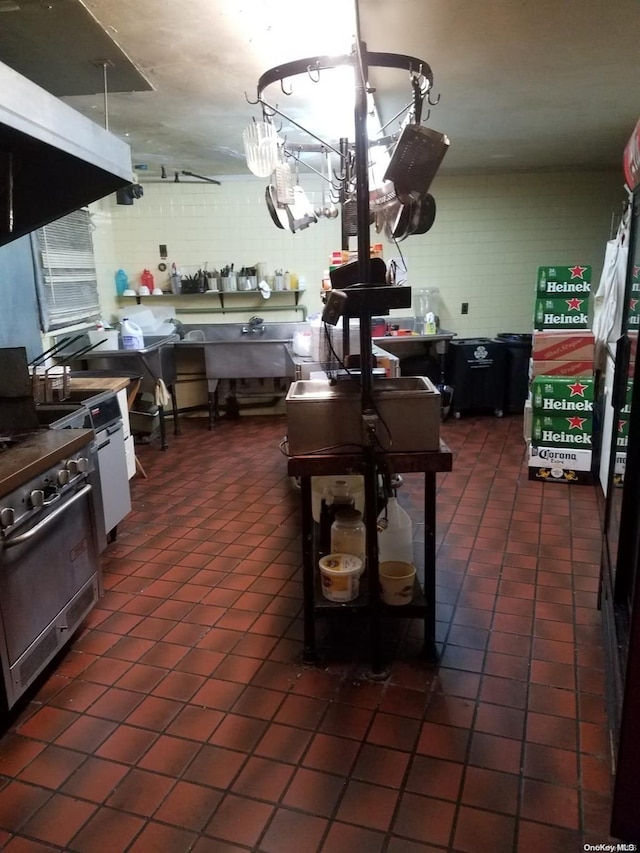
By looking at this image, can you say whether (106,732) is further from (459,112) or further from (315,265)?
(315,265)

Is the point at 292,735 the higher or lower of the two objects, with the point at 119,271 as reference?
lower

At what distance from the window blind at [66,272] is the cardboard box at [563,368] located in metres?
3.25

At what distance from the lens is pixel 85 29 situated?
7.18 ft

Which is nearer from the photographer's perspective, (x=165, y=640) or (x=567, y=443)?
(x=165, y=640)

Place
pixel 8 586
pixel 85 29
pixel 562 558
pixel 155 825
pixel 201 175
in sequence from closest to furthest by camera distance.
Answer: pixel 155 825 → pixel 8 586 → pixel 85 29 → pixel 562 558 → pixel 201 175

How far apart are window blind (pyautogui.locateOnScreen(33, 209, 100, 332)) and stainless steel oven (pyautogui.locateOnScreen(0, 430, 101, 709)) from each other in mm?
2028

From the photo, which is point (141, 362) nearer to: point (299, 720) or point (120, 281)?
point (120, 281)

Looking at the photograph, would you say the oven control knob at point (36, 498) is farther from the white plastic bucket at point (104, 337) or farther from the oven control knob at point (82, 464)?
the white plastic bucket at point (104, 337)

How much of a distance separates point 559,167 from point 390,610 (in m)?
5.12

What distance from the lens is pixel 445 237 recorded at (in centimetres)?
579

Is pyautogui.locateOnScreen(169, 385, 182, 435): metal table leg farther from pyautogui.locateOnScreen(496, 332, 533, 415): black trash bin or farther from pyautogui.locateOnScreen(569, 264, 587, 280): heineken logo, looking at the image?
pyautogui.locateOnScreen(569, 264, 587, 280): heineken logo

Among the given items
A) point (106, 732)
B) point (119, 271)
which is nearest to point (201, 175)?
point (119, 271)

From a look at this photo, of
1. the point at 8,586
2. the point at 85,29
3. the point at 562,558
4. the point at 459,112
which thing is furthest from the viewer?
the point at 459,112

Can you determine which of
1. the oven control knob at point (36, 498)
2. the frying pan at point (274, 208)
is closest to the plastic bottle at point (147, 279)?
the frying pan at point (274, 208)
